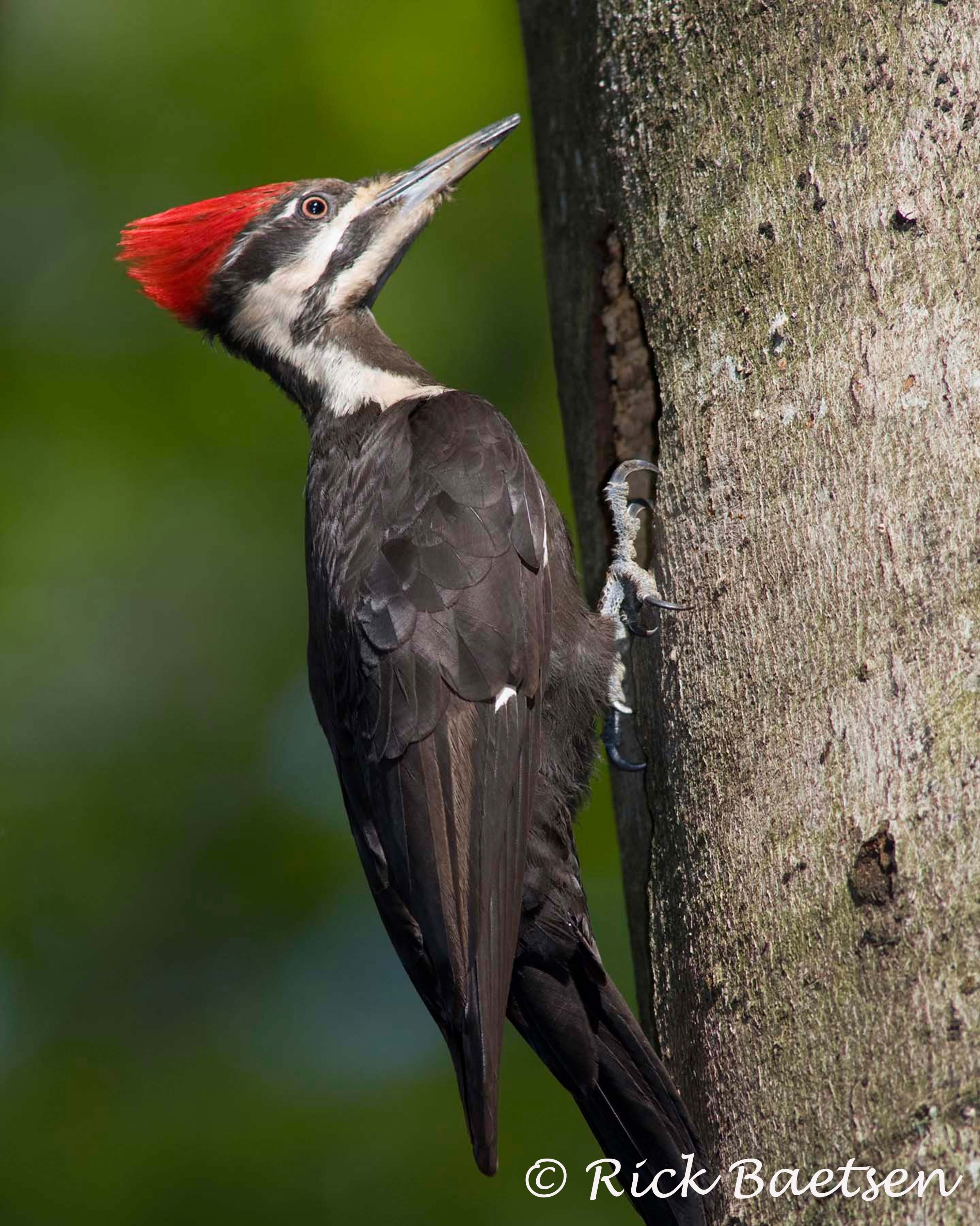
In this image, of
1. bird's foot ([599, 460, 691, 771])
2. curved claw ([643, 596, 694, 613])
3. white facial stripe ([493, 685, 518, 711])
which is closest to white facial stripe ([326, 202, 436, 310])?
bird's foot ([599, 460, 691, 771])

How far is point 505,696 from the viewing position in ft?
9.53

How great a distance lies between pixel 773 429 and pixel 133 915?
11.0ft

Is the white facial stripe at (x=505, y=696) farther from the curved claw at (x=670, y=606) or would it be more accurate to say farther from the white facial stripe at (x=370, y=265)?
the white facial stripe at (x=370, y=265)

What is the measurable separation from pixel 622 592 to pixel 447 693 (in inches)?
20.7

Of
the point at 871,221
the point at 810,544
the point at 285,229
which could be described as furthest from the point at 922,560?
the point at 285,229

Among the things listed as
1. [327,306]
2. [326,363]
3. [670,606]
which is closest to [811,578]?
[670,606]

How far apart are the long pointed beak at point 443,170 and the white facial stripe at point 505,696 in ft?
5.15

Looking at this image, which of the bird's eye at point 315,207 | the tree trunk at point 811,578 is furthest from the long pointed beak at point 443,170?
the tree trunk at point 811,578

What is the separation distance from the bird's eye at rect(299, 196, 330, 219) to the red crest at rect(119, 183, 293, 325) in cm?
6

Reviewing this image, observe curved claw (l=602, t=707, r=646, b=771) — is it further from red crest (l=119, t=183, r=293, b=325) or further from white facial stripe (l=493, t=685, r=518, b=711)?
red crest (l=119, t=183, r=293, b=325)

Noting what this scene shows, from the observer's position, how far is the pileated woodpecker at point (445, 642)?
2605 millimetres

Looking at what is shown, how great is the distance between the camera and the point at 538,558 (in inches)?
123

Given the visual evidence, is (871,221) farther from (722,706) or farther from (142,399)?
(142,399)

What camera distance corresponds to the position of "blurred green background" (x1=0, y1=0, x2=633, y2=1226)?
4609 millimetres
